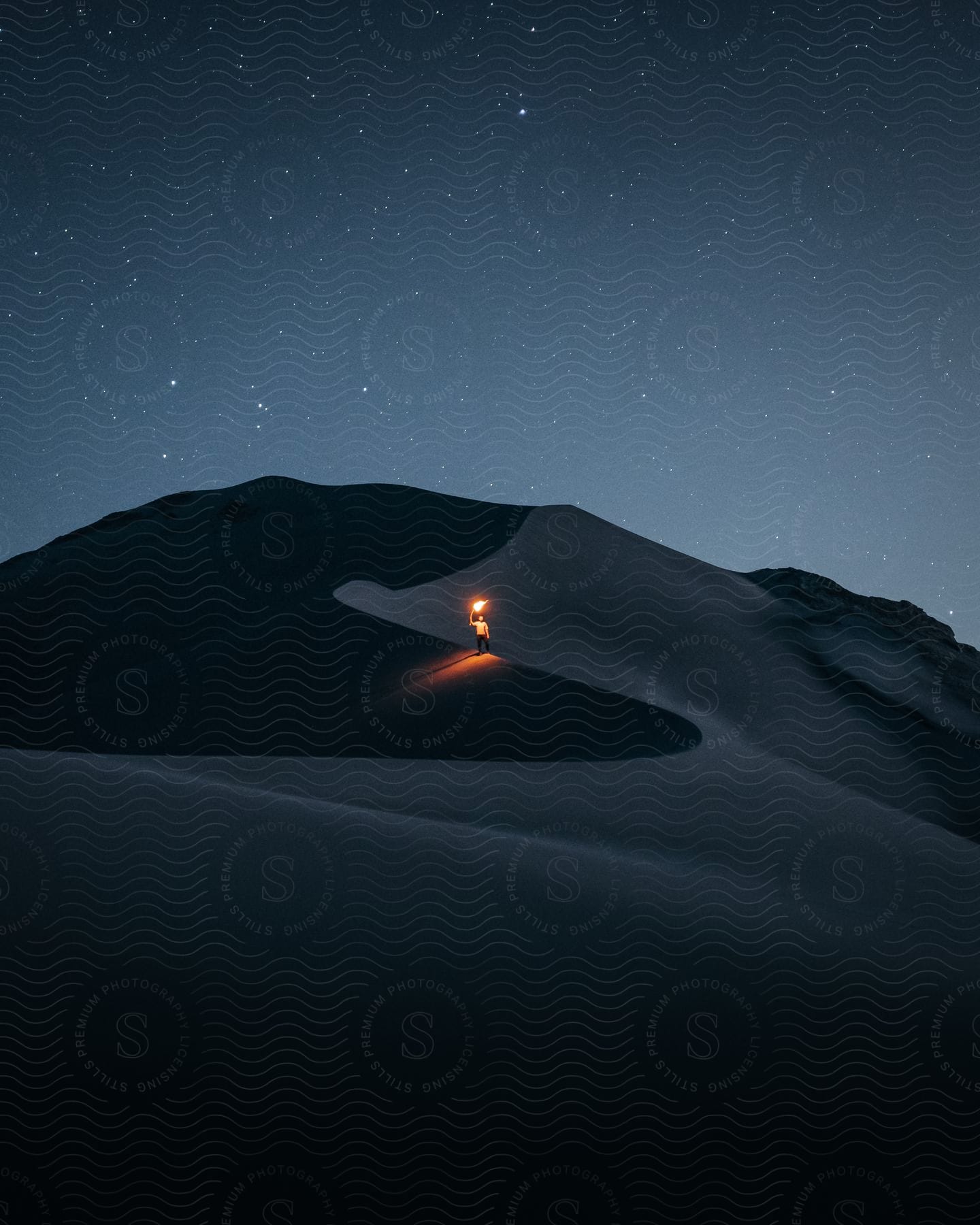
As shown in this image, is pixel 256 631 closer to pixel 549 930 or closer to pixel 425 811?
pixel 425 811

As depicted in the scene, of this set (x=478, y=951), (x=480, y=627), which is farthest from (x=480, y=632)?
(x=478, y=951)

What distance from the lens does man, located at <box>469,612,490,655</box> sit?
13.7m

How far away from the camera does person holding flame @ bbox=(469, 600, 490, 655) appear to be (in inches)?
540

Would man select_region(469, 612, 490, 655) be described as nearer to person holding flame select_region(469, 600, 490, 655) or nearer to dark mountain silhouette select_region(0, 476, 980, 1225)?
person holding flame select_region(469, 600, 490, 655)

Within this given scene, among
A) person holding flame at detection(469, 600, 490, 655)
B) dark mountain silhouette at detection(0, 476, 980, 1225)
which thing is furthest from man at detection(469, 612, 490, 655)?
dark mountain silhouette at detection(0, 476, 980, 1225)

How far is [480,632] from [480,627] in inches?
3.6

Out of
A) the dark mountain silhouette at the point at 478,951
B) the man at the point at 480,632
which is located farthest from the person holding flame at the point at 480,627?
the dark mountain silhouette at the point at 478,951

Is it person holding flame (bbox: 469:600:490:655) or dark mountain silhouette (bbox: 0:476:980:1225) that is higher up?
person holding flame (bbox: 469:600:490:655)

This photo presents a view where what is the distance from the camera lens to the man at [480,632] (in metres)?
13.7

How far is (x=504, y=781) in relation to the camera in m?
9.22

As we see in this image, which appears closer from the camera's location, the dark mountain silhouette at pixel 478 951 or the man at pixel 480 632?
the dark mountain silhouette at pixel 478 951

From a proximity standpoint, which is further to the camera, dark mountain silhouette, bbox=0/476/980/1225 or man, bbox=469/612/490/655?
man, bbox=469/612/490/655

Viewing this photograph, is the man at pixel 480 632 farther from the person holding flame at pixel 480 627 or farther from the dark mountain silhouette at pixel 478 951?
the dark mountain silhouette at pixel 478 951

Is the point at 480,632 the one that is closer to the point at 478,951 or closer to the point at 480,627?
the point at 480,627
